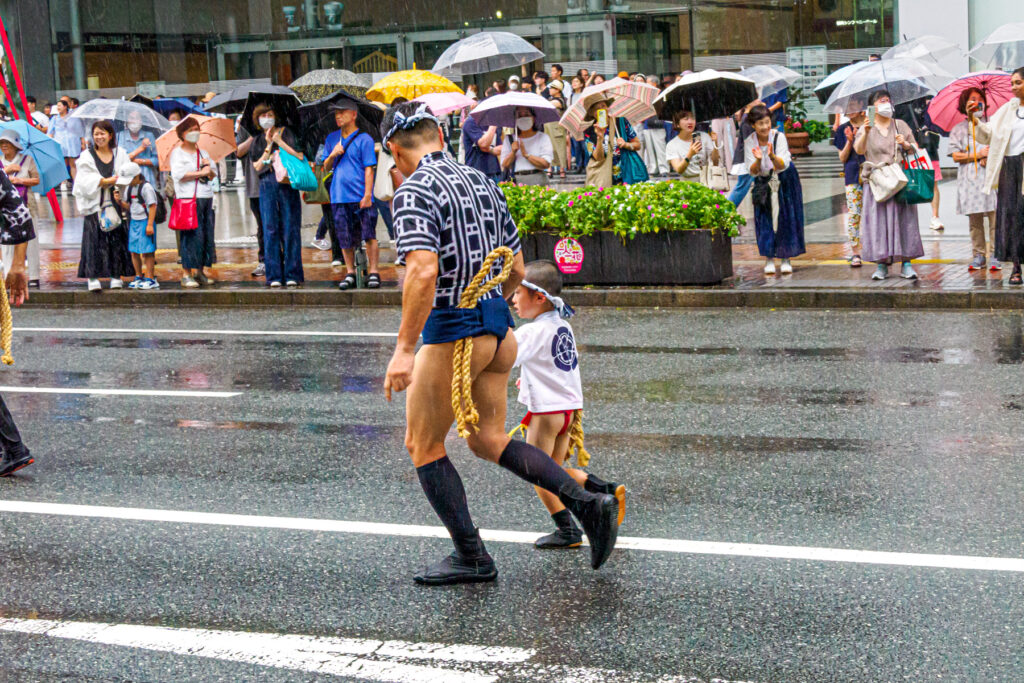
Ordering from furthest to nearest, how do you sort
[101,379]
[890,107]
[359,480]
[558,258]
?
[558,258] → [890,107] → [101,379] → [359,480]

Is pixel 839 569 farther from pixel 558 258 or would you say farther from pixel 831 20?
pixel 831 20

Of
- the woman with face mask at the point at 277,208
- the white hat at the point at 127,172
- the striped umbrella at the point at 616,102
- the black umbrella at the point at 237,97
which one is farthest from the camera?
the black umbrella at the point at 237,97

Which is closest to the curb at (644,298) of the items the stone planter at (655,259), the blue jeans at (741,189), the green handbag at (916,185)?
the stone planter at (655,259)

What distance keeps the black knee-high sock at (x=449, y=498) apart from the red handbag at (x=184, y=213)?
10.3 meters

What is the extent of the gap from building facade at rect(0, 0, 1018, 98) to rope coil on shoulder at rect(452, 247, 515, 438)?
2265 centimetres

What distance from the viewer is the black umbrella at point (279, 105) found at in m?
14.7

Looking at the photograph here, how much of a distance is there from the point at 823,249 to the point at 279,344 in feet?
23.4

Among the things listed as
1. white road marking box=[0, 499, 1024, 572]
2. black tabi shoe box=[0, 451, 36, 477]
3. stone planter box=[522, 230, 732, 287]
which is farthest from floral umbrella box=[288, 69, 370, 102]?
white road marking box=[0, 499, 1024, 572]

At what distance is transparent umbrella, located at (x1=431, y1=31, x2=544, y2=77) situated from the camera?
55.3ft

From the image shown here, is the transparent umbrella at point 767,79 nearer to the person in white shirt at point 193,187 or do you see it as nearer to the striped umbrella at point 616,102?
the striped umbrella at point 616,102

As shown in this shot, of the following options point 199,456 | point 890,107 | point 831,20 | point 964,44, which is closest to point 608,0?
point 831,20

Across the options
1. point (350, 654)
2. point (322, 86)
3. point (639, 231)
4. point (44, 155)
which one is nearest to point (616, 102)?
point (639, 231)

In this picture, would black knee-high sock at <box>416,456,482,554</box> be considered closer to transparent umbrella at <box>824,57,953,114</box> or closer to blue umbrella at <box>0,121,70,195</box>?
blue umbrella at <box>0,121,70,195</box>

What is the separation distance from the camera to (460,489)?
511 cm
